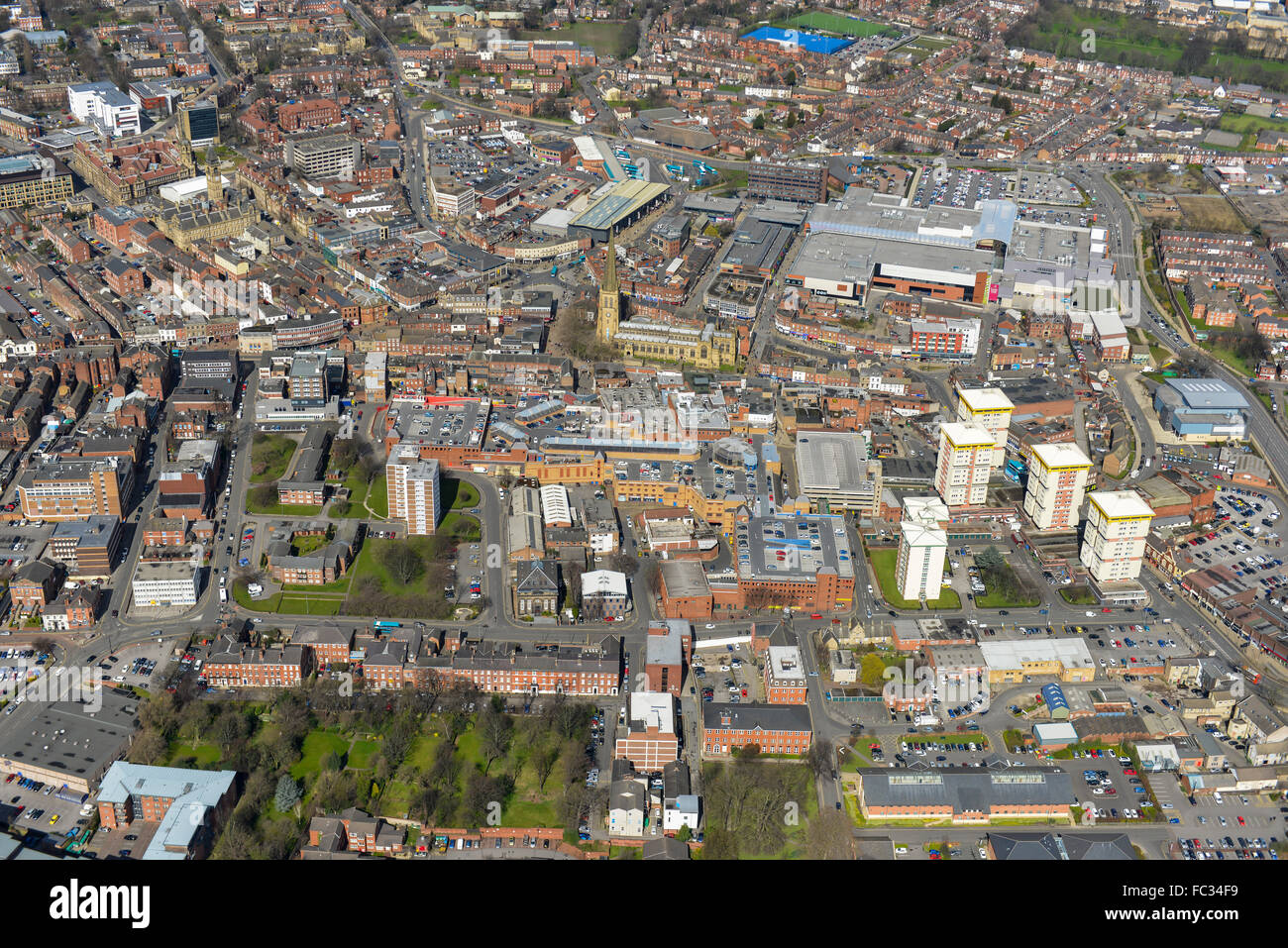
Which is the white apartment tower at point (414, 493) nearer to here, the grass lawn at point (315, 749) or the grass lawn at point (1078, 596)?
the grass lawn at point (315, 749)

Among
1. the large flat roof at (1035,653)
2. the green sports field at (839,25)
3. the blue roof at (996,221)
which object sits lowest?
the large flat roof at (1035,653)

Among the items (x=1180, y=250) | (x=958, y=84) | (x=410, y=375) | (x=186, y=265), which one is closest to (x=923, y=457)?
(x=410, y=375)

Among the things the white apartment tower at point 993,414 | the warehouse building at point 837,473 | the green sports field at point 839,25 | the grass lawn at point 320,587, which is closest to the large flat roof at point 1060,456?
the white apartment tower at point 993,414

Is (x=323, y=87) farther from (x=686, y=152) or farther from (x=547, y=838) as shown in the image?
(x=547, y=838)

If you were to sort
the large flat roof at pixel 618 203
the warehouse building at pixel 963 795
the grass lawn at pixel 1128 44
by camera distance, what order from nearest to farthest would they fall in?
the warehouse building at pixel 963 795 < the large flat roof at pixel 618 203 < the grass lawn at pixel 1128 44

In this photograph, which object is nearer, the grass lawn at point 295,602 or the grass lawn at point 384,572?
the grass lawn at point 295,602

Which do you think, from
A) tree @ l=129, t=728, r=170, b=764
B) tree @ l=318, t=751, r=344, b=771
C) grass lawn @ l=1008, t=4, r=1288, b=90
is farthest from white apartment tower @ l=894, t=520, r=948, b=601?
grass lawn @ l=1008, t=4, r=1288, b=90

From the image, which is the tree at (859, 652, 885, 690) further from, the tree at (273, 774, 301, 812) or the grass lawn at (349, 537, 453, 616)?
the tree at (273, 774, 301, 812)
